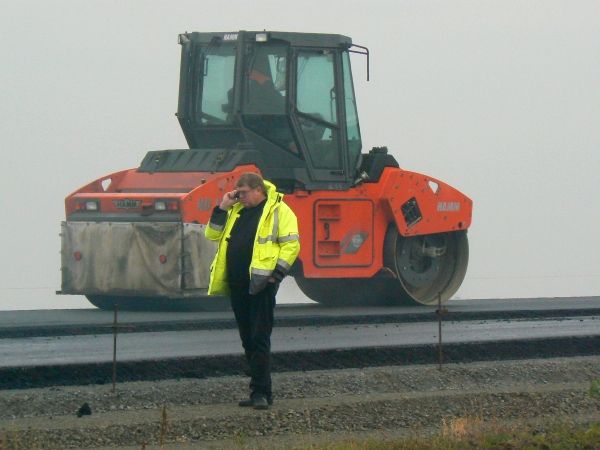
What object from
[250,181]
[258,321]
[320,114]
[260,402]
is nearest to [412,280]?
[320,114]

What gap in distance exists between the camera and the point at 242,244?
10203 mm

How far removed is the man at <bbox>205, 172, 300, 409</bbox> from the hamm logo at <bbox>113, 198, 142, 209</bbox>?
7.93 metres

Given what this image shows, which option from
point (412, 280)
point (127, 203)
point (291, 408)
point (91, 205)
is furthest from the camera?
point (412, 280)

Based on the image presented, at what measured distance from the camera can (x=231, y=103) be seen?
19250 millimetres

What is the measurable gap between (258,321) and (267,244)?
1.77 ft

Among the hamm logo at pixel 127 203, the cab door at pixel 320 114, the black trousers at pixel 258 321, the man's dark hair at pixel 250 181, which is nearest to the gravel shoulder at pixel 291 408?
the black trousers at pixel 258 321

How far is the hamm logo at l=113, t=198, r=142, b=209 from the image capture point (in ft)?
59.9

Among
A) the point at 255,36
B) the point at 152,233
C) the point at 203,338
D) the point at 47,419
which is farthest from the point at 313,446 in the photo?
the point at 255,36

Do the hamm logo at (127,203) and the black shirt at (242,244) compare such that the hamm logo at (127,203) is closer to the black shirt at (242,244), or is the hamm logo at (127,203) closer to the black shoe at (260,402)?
the black shirt at (242,244)

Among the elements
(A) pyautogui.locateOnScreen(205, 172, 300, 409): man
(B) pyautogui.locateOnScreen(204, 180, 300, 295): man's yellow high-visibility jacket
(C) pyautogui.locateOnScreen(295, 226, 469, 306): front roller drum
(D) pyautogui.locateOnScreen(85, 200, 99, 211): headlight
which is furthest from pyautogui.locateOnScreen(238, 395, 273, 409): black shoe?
(C) pyautogui.locateOnScreen(295, 226, 469, 306): front roller drum

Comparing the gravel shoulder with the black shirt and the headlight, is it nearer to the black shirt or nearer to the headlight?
the black shirt

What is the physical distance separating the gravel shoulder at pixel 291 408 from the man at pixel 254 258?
355mm

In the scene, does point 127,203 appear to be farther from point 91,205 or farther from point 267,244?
point 267,244

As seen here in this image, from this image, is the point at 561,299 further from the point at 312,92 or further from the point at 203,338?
the point at 203,338
